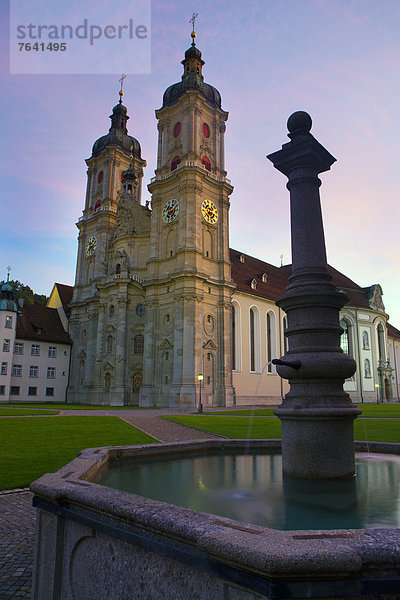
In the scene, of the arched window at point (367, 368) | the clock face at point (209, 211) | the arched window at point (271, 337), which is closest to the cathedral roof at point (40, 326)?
the clock face at point (209, 211)

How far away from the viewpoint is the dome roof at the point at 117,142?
6316cm

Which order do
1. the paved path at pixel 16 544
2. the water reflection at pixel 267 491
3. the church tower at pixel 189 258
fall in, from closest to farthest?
the water reflection at pixel 267 491 < the paved path at pixel 16 544 < the church tower at pixel 189 258

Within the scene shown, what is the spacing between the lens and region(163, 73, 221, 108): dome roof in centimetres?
4994

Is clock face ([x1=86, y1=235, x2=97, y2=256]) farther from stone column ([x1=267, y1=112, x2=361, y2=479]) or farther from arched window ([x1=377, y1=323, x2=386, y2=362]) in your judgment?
stone column ([x1=267, y1=112, x2=361, y2=479])

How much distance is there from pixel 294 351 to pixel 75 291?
5686 centimetres

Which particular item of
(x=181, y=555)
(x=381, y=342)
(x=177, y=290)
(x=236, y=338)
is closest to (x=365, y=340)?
(x=381, y=342)

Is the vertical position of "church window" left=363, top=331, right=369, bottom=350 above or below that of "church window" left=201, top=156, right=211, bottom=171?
below

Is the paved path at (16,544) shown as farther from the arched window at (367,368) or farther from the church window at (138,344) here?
the arched window at (367,368)

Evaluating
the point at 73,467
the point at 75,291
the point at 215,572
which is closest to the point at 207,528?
the point at 215,572

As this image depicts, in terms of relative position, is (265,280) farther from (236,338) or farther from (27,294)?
(27,294)

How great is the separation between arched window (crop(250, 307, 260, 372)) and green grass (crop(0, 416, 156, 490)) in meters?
33.3

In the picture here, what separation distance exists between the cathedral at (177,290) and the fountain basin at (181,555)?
3579cm

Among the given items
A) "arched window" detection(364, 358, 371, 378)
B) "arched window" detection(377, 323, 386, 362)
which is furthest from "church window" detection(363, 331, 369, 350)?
"arched window" detection(377, 323, 386, 362)

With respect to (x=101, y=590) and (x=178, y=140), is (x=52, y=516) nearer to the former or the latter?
(x=101, y=590)
